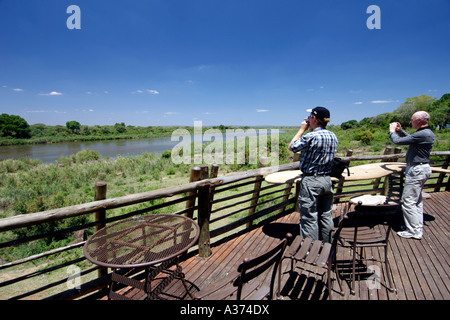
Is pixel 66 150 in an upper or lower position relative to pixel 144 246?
upper

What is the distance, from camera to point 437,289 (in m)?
2.33

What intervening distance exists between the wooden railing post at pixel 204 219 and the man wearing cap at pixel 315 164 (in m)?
1.26

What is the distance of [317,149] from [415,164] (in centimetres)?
191

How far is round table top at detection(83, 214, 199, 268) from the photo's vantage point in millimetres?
1734

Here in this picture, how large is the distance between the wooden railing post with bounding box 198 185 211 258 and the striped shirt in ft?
4.34

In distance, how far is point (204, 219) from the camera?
3.05m

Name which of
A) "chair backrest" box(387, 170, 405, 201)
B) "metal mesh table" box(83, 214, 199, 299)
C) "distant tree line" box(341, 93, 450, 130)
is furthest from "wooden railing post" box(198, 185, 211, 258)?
"distant tree line" box(341, 93, 450, 130)

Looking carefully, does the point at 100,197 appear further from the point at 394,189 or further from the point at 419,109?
the point at 419,109

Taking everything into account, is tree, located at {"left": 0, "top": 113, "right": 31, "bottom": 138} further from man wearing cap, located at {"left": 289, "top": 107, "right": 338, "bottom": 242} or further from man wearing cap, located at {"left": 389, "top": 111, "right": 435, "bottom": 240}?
man wearing cap, located at {"left": 389, "top": 111, "right": 435, "bottom": 240}

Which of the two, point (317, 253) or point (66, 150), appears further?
point (66, 150)

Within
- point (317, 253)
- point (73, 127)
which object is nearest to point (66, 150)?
point (317, 253)

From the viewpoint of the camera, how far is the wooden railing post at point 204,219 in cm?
298

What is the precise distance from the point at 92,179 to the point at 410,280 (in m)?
15.1
